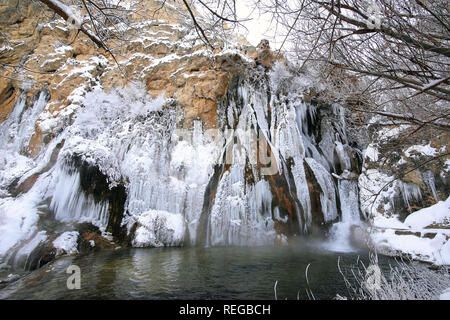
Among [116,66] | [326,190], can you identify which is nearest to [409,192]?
[326,190]

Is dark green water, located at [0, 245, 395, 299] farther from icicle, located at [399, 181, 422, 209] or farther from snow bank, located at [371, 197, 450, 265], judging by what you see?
icicle, located at [399, 181, 422, 209]

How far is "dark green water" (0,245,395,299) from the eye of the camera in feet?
12.8

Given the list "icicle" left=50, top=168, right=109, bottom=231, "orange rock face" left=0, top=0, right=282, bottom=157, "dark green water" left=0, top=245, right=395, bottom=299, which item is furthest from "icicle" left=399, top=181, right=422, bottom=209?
"icicle" left=50, top=168, right=109, bottom=231

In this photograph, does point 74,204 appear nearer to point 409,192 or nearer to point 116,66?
point 116,66

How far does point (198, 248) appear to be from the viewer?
7.93m

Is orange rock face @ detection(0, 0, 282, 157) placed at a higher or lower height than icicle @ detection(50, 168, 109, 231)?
higher

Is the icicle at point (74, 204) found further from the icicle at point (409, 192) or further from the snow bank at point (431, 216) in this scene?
the icicle at point (409, 192)

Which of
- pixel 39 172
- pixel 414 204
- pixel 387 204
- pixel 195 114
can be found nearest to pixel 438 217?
pixel 414 204

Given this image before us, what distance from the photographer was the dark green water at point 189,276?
12.8 feet

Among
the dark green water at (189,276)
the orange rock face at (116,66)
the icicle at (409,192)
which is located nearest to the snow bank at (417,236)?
the icicle at (409,192)

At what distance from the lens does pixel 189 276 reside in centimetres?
481
